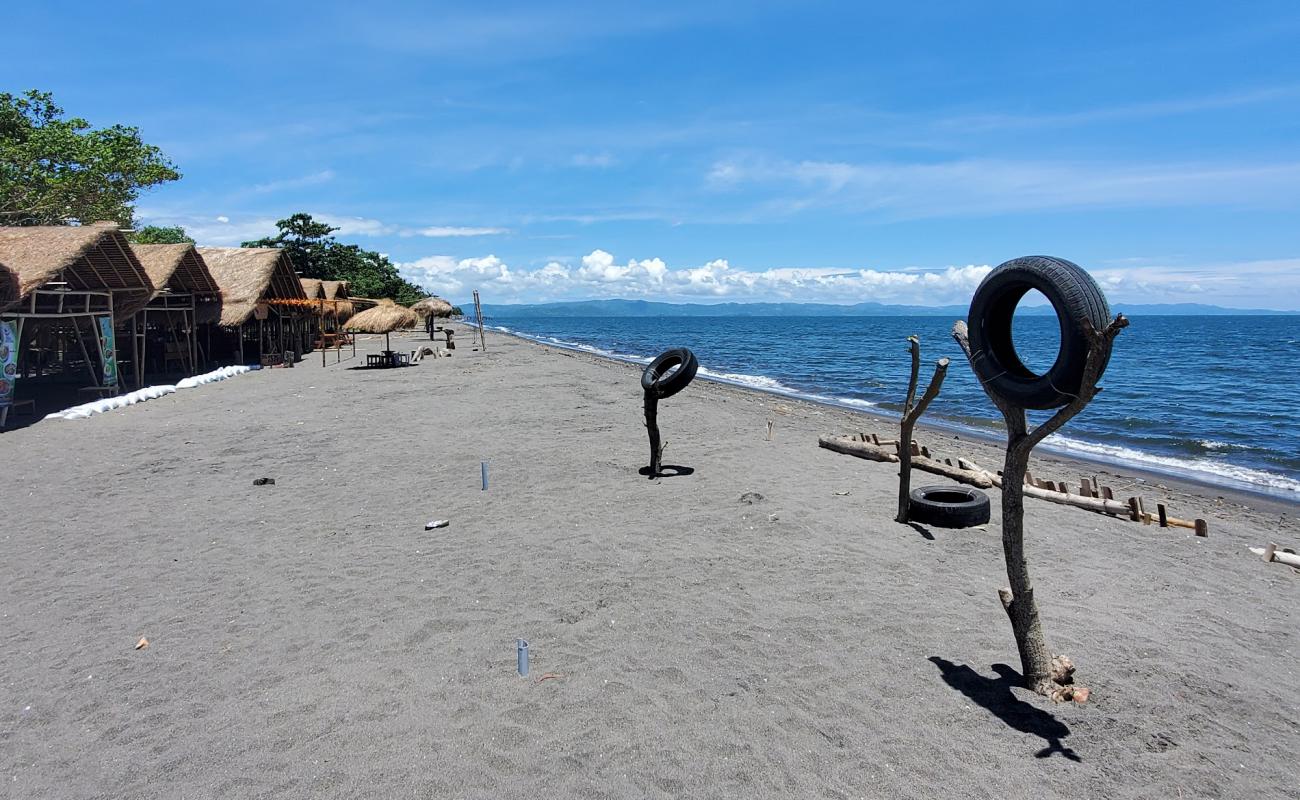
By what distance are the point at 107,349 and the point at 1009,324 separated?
68.0ft

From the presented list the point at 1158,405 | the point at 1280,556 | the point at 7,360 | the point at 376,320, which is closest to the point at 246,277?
the point at 376,320

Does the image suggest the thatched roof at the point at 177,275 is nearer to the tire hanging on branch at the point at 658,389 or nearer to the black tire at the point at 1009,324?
the tire hanging on branch at the point at 658,389

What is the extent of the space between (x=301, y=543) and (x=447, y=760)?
4.35 metres

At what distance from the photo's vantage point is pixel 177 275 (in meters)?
22.1

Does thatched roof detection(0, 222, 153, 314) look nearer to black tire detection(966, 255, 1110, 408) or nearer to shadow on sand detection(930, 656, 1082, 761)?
black tire detection(966, 255, 1110, 408)

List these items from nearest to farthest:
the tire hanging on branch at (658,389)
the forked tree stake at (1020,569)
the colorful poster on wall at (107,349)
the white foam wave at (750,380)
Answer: the forked tree stake at (1020,569) < the tire hanging on branch at (658,389) < the colorful poster on wall at (107,349) < the white foam wave at (750,380)

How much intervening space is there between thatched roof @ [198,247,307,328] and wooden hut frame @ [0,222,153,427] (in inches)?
212

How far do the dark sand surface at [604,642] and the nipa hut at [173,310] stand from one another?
11.9m

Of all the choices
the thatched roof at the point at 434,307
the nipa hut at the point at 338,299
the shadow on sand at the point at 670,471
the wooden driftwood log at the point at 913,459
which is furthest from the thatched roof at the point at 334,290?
the wooden driftwood log at the point at 913,459

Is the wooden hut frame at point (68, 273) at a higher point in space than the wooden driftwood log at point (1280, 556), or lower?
higher

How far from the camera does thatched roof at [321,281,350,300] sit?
4149cm

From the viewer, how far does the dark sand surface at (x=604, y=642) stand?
3.89m

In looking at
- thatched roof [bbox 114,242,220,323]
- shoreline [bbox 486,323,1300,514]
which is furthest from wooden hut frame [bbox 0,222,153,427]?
shoreline [bbox 486,323,1300,514]

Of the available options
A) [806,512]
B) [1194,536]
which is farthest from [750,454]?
[1194,536]
